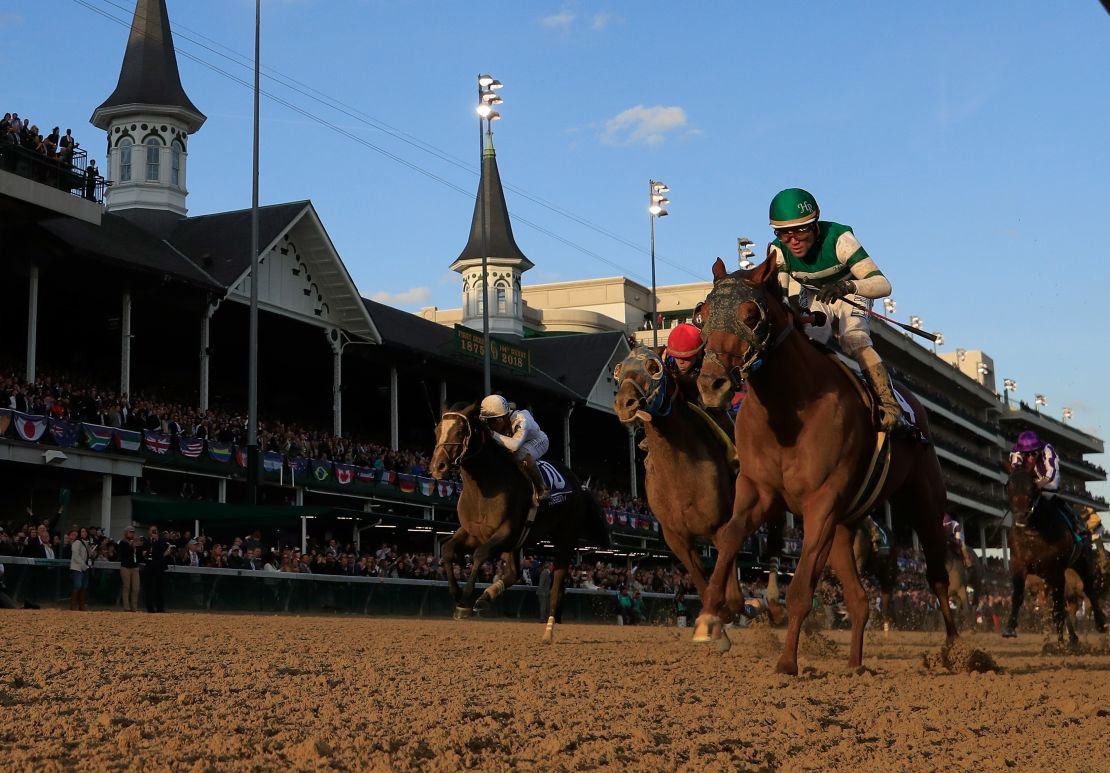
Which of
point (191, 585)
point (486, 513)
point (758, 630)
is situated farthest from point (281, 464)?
point (758, 630)

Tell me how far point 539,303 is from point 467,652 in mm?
91578

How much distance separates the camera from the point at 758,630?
11.3 metres

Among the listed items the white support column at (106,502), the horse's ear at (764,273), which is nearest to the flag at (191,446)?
the white support column at (106,502)

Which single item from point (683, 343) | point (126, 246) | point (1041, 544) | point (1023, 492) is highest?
point (126, 246)

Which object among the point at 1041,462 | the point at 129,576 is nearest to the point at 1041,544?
the point at 1041,462

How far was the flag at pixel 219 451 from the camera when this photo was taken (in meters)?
31.4

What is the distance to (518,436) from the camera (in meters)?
14.4

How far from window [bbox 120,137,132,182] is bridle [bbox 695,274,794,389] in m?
37.9

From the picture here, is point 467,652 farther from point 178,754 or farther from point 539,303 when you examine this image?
Answer: point 539,303

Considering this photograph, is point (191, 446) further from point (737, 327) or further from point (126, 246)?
point (737, 327)

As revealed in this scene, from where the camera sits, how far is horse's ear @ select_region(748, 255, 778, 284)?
870 centimetres

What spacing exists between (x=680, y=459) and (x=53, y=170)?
21.4 meters

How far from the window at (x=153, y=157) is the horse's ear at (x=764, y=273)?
37177mm

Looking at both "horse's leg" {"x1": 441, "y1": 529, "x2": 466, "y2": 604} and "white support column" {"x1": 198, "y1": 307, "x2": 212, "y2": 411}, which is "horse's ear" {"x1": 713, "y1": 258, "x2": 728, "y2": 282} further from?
"white support column" {"x1": 198, "y1": 307, "x2": 212, "y2": 411}
